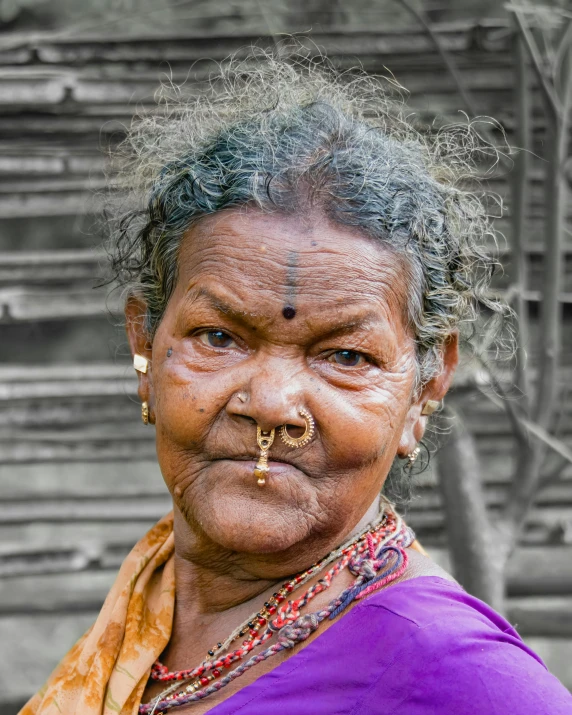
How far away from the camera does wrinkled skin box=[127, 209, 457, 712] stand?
1603 millimetres

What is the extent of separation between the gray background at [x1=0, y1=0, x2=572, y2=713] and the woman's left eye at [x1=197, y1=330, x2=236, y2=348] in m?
2.29

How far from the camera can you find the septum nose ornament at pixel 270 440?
5.16ft

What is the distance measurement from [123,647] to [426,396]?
0.92 m

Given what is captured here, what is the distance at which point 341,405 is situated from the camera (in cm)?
162

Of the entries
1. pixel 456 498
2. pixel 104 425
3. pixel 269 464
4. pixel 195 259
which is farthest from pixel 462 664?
pixel 104 425

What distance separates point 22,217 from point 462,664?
3418 millimetres

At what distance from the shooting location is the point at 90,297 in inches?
159

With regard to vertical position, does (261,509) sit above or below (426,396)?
below

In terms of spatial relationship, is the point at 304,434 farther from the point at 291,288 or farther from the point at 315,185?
the point at 315,185

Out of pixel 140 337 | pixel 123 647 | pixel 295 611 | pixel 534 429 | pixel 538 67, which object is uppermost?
pixel 538 67

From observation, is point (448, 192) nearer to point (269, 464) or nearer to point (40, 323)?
point (269, 464)

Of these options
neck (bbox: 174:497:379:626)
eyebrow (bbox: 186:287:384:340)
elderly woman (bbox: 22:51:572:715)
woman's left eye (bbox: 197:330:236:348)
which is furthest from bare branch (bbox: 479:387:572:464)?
woman's left eye (bbox: 197:330:236:348)

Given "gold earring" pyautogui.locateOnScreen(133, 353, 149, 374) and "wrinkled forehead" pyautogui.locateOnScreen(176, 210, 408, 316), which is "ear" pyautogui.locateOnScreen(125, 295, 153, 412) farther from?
"wrinkled forehead" pyautogui.locateOnScreen(176, 210, 408, 316)

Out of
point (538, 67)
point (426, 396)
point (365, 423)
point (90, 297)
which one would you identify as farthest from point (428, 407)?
point (90, 297)
